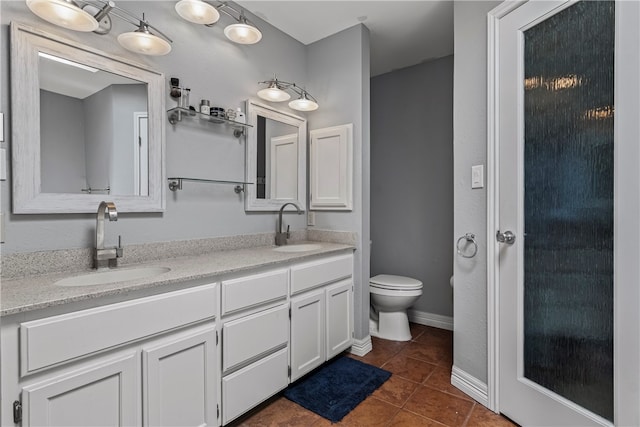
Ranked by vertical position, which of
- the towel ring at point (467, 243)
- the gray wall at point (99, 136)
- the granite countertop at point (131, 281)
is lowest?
the granite countertop at point (131, 281)

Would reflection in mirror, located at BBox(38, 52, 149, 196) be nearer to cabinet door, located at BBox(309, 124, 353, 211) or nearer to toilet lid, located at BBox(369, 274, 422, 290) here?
cabinet door, located at BBox(309, 124, 353, 211)

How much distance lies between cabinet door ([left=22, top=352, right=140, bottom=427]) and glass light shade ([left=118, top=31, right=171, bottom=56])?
140 centimetres

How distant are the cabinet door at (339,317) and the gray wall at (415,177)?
107 cm

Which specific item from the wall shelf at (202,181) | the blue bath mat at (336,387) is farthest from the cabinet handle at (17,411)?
the blue bath mat at (336,387)

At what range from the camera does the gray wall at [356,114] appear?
2418mm

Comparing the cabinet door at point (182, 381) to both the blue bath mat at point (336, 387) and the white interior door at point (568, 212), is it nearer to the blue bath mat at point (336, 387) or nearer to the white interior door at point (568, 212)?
the blue bath mat at point (336, 387)

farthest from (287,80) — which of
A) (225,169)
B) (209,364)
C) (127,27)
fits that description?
(209,364)

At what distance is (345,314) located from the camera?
226 cm

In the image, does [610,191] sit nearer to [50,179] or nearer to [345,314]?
[345,314]

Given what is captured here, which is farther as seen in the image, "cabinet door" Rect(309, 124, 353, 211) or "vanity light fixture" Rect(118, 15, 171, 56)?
"cabinet door" Rect(309, 124, 353, 211)

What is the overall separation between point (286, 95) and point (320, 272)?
1294 millimetres

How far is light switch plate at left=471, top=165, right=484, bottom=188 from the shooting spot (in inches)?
70.6

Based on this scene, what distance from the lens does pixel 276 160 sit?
8.02 ft

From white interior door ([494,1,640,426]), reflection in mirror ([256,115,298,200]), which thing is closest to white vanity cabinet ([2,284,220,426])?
reflection in mirror ([256,115,298,200])
